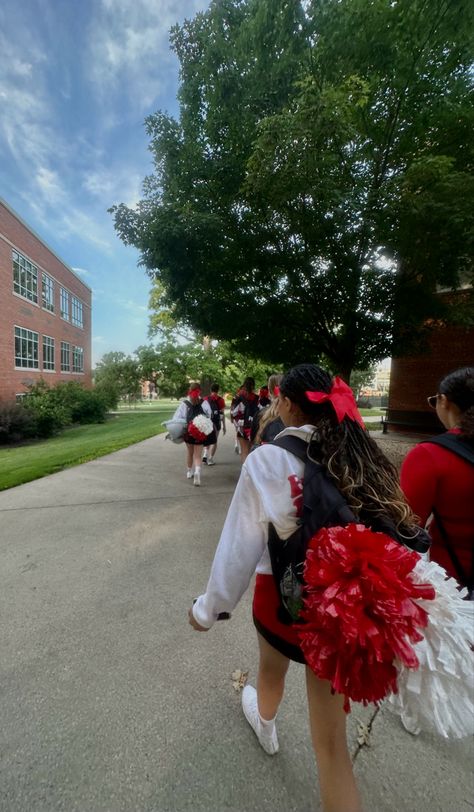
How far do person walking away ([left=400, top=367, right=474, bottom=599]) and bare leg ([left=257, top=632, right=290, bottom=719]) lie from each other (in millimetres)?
858

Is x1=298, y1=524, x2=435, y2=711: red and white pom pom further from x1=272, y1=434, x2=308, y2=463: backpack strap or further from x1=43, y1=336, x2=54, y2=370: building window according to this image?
x1=43, y1=336, x2=54, y2=370: building window

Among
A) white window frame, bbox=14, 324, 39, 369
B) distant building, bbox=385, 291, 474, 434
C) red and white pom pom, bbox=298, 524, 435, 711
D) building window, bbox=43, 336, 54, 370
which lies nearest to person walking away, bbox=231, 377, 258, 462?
red and white pom pom, bbox=298, 524, 435, 711

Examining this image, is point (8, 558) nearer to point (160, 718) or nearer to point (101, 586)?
point (101, 586)

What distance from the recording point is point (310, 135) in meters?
4.63

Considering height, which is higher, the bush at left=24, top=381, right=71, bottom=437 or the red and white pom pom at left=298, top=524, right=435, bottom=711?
the red and white pom pom at left=298, top=524, right=435, bottom=711

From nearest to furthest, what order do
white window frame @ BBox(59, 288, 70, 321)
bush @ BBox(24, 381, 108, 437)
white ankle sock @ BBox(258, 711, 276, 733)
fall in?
white ankle sock @ BBox(258, 711, 276, 733), bush @ BBox(24, 381, 108, 437), white window frame @ BBox(59, 288, 70, 321)

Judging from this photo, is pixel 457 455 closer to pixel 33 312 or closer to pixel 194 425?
pixel 194 425

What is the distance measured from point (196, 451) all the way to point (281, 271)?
354cm

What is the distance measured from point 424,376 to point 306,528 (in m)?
13.3

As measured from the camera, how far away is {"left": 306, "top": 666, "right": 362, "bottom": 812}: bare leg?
1304 mm

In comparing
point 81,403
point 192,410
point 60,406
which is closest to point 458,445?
point 192,410

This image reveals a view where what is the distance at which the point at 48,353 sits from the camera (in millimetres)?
29000

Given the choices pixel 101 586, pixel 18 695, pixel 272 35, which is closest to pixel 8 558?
pixel 101 586

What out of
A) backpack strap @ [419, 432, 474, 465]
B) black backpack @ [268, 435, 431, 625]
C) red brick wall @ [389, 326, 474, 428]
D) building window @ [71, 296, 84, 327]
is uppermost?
building window @ [71, 296, 84, 327]
